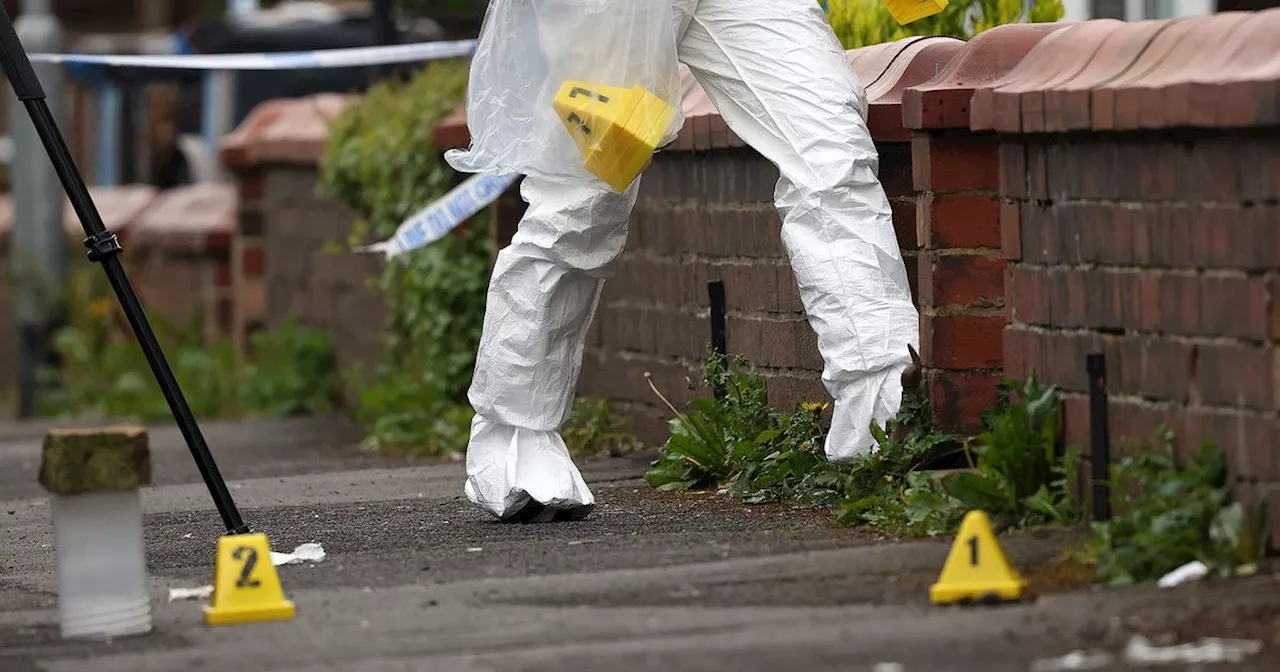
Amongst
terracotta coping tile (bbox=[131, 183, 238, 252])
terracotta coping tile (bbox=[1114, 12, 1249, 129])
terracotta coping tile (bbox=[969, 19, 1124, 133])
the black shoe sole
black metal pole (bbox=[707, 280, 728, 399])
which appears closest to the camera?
terracotta coping tile (bbox=[1114, 12, 1249, 129])

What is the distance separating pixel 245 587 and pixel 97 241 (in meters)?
1.43

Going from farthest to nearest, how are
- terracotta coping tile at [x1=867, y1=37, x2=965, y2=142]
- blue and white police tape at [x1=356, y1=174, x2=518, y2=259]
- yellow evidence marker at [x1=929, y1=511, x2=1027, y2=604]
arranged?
blue and white police tape at [x1=356, y1=174, x2=518, y2=259], terracotta coping tile at [x1=867, y1=37, x2=965, y2=142], yellow evidence marker at [x1=929, y1=511, x2=1027, y2=604]

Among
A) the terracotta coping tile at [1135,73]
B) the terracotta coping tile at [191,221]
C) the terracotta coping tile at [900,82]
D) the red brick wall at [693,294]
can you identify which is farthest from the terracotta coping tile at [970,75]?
the terracotta coping tile at [191,221]

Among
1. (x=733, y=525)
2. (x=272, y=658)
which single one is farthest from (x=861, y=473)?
(x=272, y=658)

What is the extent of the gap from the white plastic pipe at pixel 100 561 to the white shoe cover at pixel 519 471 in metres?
1.52

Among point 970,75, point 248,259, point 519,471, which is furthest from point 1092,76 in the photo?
point 248,259

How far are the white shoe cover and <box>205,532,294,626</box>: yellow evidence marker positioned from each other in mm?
1300

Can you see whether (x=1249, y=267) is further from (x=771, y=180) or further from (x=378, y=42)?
(x=378, y=42)

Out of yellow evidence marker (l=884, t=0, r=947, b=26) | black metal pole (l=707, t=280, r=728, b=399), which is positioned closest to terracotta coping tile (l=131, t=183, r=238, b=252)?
black metal pole (l=707, t=280, r=728, b=399)

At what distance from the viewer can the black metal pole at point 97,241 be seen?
5.82 meters

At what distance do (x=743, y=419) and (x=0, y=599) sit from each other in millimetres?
2145

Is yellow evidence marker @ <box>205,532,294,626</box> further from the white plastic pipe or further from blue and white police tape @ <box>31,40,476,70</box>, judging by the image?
blue and white police tape @ <box>31,40,476,70</box>

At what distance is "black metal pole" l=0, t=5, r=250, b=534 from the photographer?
582cm

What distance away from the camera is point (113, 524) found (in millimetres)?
4688
